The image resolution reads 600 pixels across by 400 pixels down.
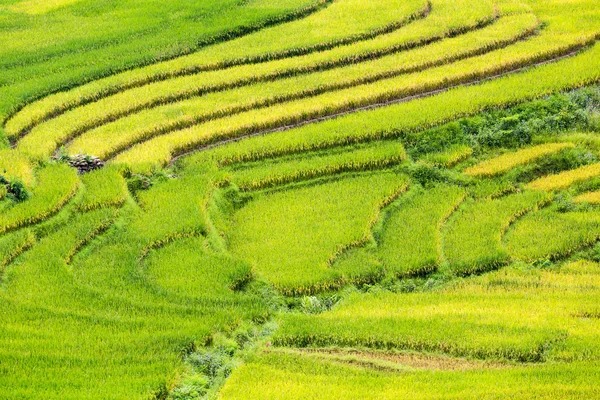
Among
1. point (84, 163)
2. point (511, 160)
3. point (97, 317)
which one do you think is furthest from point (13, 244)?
point (511, 160)

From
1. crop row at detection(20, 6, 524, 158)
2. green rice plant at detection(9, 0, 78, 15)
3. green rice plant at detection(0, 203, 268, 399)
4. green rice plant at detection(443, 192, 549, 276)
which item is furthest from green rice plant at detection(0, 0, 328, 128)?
green rice plant at detection(443, 192, 549, 276)

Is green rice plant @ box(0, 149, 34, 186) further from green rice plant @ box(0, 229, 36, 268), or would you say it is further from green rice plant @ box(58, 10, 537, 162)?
green rice plant @ box(0, 229, 36, 268)

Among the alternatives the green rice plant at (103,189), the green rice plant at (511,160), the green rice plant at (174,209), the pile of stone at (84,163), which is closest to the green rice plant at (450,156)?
the green rice plant at (511,160)

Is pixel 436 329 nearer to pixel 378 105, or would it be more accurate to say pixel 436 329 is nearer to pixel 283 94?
pixel 378 105

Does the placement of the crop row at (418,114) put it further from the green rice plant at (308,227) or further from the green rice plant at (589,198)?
the green rice plant at (589,198)

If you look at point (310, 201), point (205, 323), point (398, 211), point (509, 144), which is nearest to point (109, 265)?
point (205, 323)

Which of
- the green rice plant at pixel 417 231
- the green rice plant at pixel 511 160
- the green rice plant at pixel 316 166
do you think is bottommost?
the green rice plant at pixel 417 231

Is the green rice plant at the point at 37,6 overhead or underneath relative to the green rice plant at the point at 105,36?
overhead

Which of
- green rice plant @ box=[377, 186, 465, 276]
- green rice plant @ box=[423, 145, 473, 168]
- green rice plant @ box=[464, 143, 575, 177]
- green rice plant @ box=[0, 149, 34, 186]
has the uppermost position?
green rice plant @ box=[0, 149, 34, 186]
